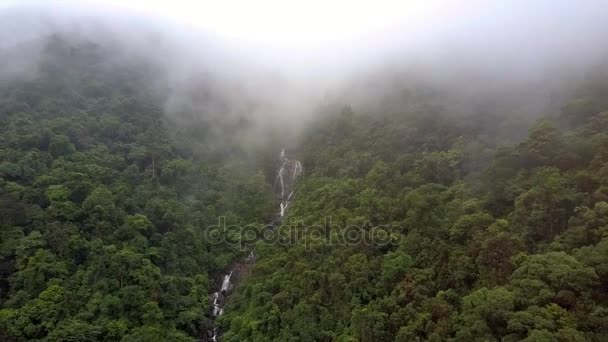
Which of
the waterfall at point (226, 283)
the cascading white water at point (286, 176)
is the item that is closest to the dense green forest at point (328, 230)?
the waterfall at point (226, 283)

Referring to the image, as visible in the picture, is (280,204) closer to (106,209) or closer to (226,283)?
(226,283)

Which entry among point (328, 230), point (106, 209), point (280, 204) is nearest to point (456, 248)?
point (328, 230)

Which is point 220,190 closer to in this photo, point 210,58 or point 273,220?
point 273,220

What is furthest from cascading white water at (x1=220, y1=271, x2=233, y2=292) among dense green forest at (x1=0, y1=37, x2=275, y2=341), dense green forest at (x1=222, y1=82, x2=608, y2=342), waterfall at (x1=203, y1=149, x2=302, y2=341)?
dense green forest at (x1=222, y1=82, x2=608, y2=342)

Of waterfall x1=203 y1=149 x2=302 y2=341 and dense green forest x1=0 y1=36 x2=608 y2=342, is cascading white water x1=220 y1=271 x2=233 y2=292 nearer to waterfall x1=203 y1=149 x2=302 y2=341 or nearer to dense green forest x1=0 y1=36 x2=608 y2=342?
waterfall x1=203 y1=149 x2=302 y2=341

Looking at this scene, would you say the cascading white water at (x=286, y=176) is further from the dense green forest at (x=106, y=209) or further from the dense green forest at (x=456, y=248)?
the dense green forest at (x=456, y=248)
